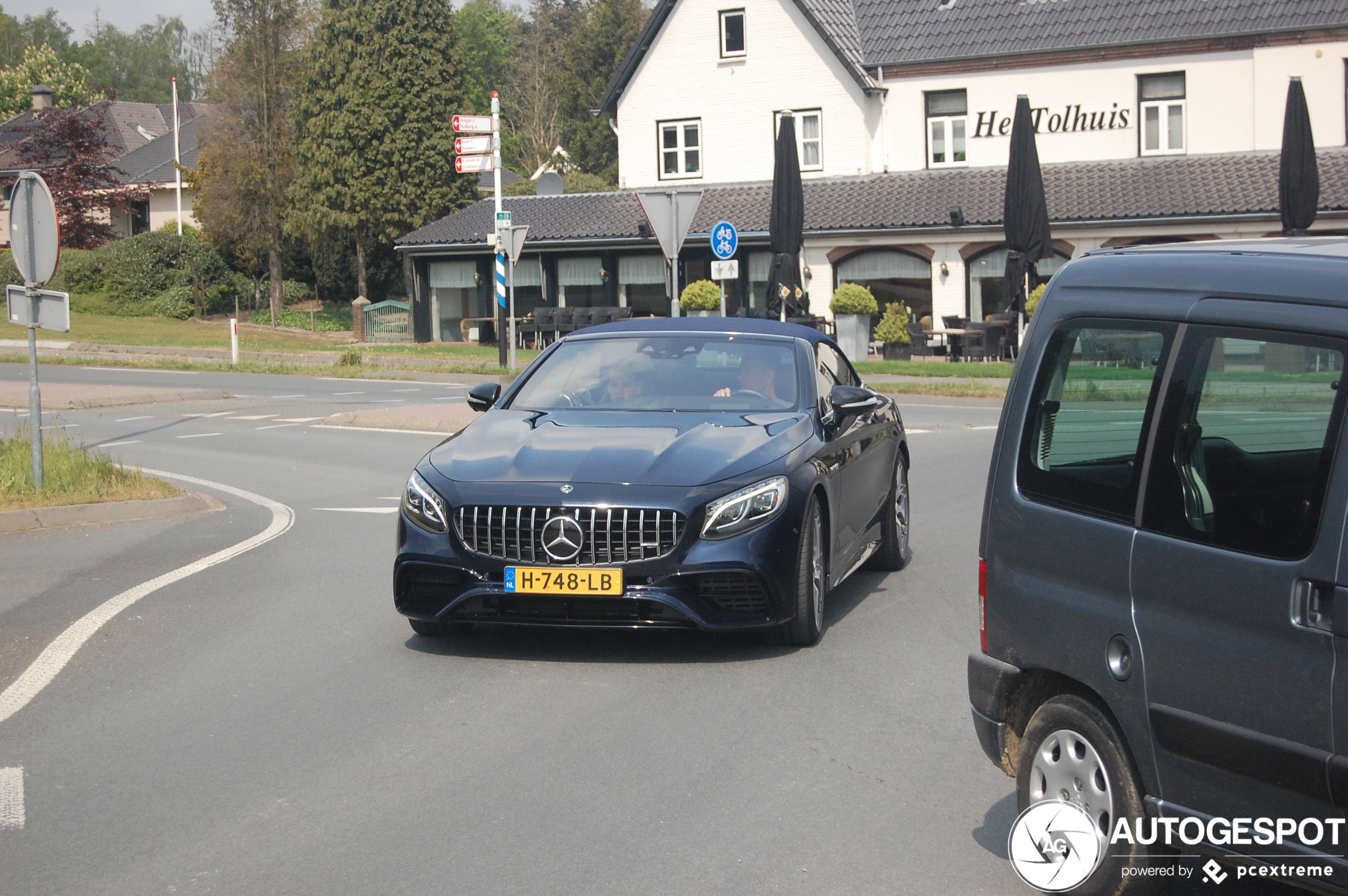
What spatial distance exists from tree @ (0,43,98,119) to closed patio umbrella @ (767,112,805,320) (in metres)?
73.0

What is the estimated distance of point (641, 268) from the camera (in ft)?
139

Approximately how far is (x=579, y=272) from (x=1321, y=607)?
1603 inches

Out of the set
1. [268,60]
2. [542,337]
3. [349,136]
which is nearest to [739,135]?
[542,337]

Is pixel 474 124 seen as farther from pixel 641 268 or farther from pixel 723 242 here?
pixel 641 268

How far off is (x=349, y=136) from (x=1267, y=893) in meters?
50.0

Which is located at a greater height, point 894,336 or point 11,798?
point 894,336

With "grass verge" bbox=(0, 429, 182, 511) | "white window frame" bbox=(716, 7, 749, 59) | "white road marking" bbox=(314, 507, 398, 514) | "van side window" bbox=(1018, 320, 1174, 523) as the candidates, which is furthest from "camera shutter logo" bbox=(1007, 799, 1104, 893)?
"white window frame" bbox=(716, 7, 749, 59)

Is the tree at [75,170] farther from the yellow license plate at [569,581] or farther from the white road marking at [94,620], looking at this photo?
the yellow license plate at [569,581]

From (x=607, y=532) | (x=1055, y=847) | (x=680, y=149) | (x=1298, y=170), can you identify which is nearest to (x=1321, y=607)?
(x=1055, y=847)

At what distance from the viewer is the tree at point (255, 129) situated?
53562 millimetres

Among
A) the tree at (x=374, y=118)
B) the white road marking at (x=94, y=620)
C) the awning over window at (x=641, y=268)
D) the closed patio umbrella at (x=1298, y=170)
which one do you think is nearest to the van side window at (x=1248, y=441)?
the white road marking at (x=94, y=620)

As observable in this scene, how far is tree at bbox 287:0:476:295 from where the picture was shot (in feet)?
167

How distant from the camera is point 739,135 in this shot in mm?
41531

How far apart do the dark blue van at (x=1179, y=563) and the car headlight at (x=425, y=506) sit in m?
3.18
